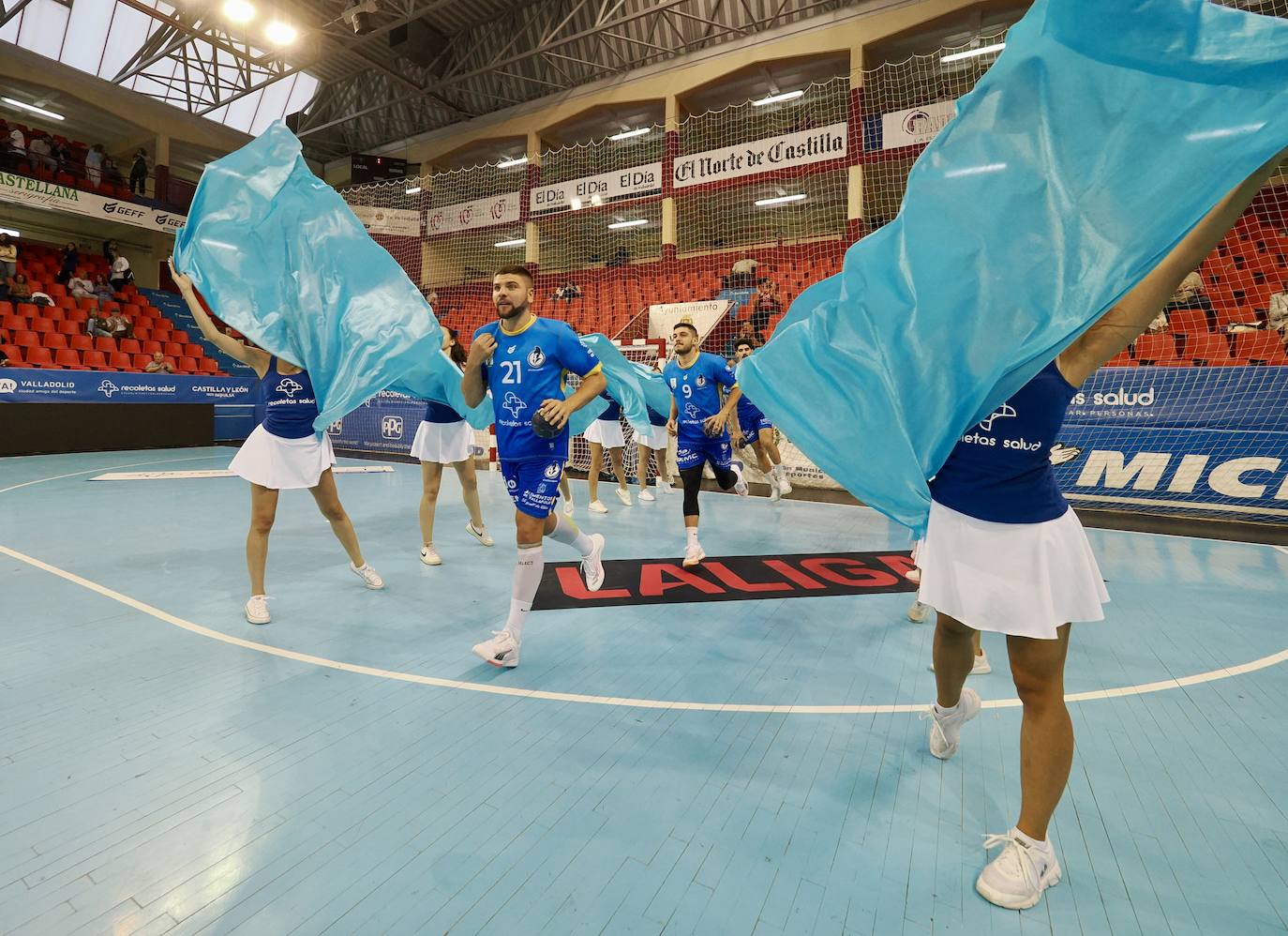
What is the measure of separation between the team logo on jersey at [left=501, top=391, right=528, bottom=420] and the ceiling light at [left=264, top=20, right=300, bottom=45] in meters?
14.6

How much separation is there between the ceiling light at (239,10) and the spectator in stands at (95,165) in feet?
26.1

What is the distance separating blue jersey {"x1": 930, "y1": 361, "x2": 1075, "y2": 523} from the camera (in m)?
1.59

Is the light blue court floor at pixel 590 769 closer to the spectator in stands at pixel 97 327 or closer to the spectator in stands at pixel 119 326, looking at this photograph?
the spectator in stands at pixel 97 327

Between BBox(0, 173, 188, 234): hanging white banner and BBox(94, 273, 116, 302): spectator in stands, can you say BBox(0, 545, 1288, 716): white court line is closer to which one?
BBox(0, 173, 188, 234): hanging white banner

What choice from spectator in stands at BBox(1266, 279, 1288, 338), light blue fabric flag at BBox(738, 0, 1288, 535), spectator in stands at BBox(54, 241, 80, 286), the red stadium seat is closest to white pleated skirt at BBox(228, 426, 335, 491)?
light blue fabric flag at BBox(738, 0, 1288, 535)

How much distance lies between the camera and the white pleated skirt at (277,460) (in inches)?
143

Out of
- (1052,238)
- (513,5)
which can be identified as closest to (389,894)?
(1052,238)

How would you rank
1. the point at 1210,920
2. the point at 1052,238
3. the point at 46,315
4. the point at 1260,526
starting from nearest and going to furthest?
the point at 1052,238 < the point at 1210,920 < the point at 1260,526 < the point at 46,315

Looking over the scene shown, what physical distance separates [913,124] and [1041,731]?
49.2 feet

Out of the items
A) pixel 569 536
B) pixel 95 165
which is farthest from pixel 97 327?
pixel 569 536

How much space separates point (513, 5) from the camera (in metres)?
16.5

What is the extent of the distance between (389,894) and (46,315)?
60.6ft

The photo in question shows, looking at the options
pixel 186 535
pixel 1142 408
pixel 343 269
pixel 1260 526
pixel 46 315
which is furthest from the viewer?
pixel 46 315

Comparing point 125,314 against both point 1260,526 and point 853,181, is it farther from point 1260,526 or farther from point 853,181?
point 1260,526
